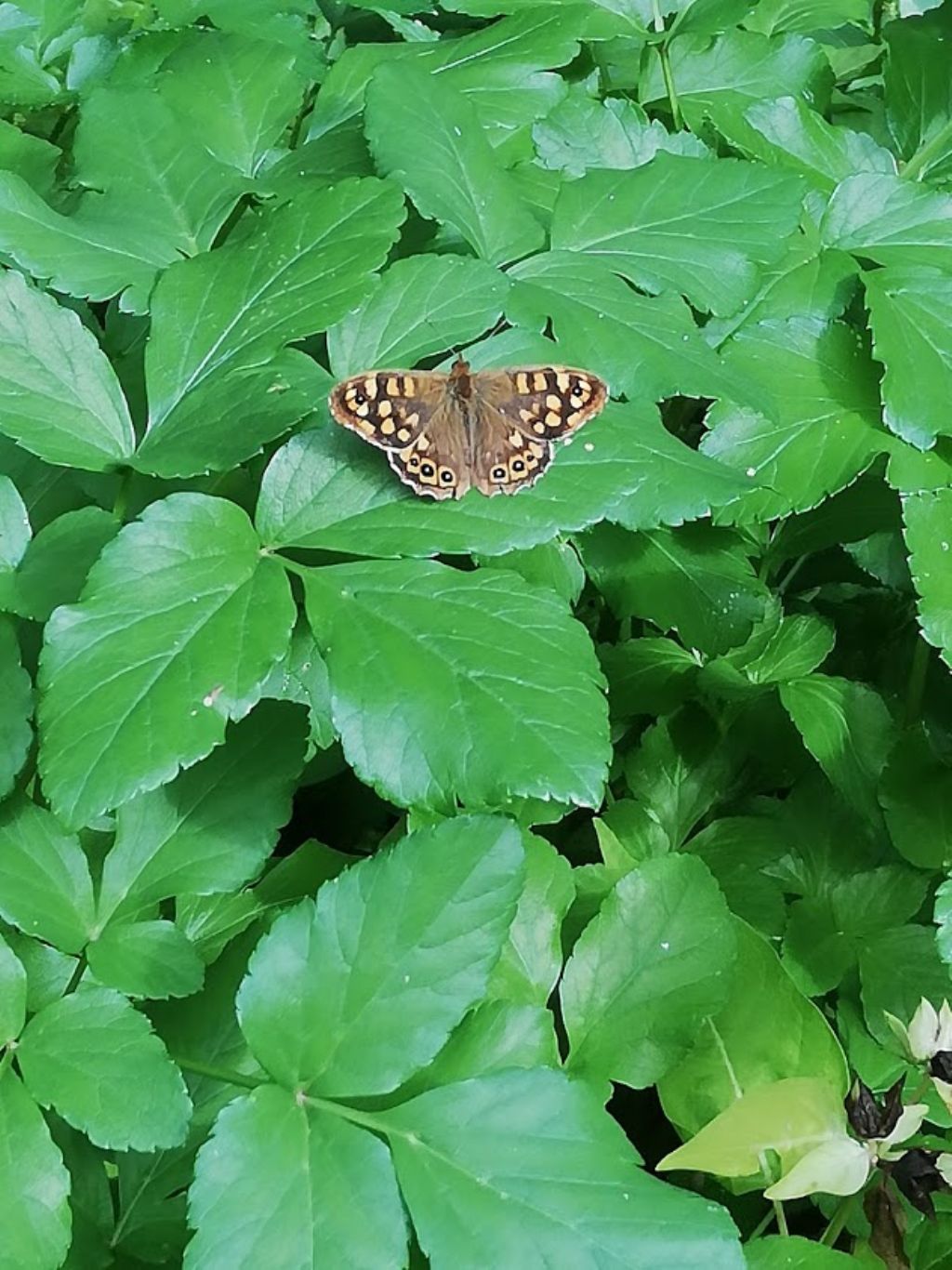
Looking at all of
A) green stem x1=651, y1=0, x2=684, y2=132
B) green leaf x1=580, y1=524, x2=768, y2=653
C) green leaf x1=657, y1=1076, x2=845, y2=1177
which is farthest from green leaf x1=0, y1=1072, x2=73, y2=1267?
green stem x1=651, y1=0, x2=684, y2=132

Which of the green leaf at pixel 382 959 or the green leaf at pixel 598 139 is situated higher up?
the green leaf at pixel 598 139

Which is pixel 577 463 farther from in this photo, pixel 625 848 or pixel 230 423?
pixel 625 848

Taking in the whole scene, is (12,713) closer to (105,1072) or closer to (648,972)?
(105,1072)

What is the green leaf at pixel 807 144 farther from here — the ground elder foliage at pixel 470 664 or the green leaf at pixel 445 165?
the green leaf at pixel 445 165

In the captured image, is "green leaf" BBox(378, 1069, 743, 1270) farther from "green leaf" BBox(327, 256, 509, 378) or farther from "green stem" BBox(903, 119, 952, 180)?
"green stem" BBox(903, 119, 952, 180)

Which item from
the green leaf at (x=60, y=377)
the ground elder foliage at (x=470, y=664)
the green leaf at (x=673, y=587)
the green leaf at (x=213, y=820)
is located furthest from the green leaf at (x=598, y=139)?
the green leaf at (x=213, y=820)

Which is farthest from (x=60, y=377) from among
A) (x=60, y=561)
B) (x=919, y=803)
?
(x=919, y=803)
